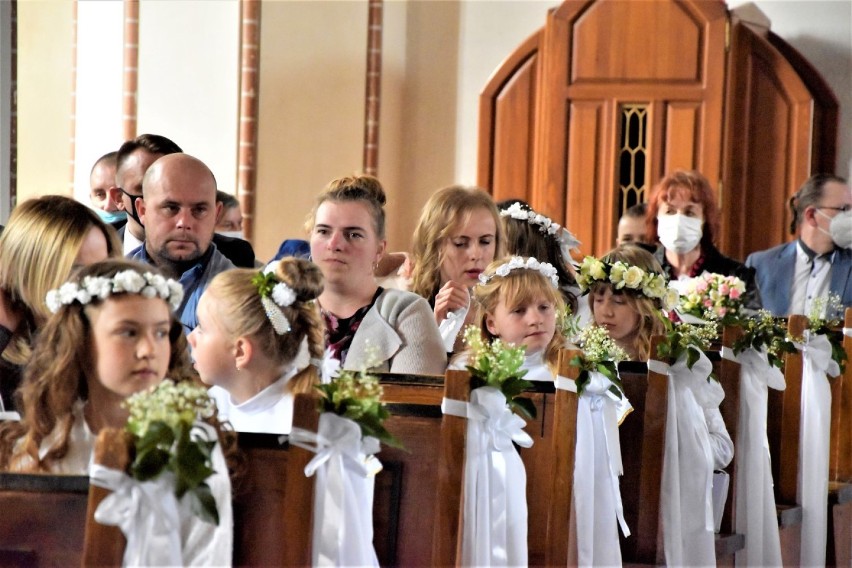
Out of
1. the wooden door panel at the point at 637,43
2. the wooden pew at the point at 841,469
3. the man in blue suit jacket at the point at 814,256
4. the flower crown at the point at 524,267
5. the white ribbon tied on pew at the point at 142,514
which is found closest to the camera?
the white ribbon tied on pew at the point at 142,514

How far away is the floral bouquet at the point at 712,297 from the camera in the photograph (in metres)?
5.77

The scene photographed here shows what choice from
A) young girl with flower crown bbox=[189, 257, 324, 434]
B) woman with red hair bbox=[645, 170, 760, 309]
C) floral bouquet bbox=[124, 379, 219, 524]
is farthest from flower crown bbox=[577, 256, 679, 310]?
floral bouquet bbox=[124, 379, 219, 524]

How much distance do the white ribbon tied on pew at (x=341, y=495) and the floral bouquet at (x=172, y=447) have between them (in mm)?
359

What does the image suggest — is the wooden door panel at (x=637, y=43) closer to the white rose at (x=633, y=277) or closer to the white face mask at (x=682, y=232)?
the white face mask at (x=682, y=232)

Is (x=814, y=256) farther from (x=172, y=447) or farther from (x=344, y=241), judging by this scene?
(x=172, y=447)

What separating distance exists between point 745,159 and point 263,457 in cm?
645

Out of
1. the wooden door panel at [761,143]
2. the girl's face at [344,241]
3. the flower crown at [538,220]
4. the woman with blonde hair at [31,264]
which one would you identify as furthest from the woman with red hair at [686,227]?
the woman with blonde hair at [31,264]

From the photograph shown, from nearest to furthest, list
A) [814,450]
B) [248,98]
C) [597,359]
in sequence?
[597,359] < [814,450] < [248,98]

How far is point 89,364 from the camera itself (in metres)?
2.96

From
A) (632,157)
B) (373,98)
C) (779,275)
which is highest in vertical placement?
(373,98)

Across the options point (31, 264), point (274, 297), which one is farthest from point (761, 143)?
point (31, 264)

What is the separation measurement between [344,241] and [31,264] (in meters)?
1.07

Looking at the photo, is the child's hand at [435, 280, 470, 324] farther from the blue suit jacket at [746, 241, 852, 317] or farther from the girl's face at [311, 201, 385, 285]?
the blue suit jacket at [746, 241, 852, 317]

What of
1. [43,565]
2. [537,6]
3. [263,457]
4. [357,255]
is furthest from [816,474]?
[537,6]
